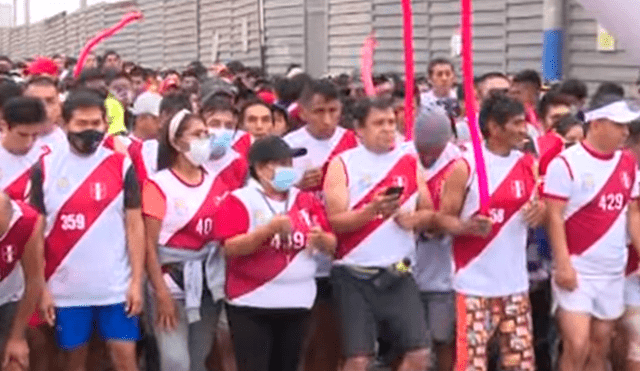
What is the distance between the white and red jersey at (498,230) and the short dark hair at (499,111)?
146mm

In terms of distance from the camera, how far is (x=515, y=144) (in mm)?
6195

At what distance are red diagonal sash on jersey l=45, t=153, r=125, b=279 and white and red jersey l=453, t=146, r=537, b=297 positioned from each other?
5.56 ft

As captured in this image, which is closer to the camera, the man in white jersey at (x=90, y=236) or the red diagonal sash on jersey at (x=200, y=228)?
the man in white jersey at (x=90, y=236)

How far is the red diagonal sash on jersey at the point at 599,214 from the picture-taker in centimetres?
627

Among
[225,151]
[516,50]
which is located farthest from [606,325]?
[516,50]

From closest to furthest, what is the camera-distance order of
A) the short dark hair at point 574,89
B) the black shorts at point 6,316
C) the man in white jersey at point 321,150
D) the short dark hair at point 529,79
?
the black shorts at point 6,316 < the man in white jersey at point 321,150 < the short dark hair at point 574,89 < the short dark hair at point 529,79

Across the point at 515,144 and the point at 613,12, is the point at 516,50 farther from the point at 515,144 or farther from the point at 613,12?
the point at 613,12

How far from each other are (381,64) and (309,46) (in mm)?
3551

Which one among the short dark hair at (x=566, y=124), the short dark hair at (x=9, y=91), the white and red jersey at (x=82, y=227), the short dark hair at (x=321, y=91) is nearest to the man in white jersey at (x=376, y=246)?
the short dark hair at (x=321, y=91)

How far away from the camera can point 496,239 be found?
6141 mm

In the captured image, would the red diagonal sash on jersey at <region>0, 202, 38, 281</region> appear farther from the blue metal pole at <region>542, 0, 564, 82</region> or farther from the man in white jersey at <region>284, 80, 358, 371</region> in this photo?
the blue metal pole at <region>542, 0, 564, 82</region>

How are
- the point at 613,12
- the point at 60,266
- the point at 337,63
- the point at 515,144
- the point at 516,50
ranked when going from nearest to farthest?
the point at 613,12 < the point at 60,266 < the point at 515,144 < the point at 516,50 < the point at 337,63

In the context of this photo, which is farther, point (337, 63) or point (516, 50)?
point (337, 63)

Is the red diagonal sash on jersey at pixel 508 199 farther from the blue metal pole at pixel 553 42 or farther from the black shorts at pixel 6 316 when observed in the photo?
the blue metal pole at pixel 553 42
